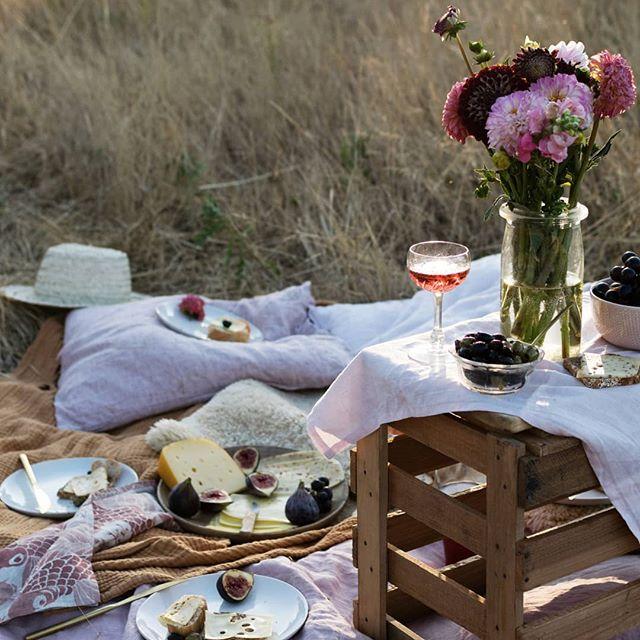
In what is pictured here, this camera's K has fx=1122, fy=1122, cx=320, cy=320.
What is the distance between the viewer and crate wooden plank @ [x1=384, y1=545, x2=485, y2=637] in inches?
94.0

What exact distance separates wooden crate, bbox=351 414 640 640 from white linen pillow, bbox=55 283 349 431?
1486 mm

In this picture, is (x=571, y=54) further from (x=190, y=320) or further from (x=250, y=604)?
(x=190, y=320)

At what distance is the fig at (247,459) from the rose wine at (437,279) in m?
1.29

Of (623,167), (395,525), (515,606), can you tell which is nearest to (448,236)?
(623,167)

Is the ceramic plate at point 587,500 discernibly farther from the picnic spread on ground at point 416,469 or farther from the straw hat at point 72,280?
the straw hat at point 72,280

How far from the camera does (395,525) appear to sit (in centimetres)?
271

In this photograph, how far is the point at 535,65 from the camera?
2281 mm

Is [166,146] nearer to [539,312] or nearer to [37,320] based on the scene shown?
[37,320]

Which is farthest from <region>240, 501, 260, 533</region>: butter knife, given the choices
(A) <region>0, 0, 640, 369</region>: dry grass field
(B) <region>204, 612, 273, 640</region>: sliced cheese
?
(A) <region>0, 0, 640, 369</region>: dry grass field

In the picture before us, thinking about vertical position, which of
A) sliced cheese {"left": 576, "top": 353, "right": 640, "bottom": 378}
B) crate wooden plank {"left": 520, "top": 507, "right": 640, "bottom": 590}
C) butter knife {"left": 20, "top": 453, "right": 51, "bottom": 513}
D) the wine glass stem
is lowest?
butter knife {"left": 20, "top": 453, "right": 51, "bottom": 513}

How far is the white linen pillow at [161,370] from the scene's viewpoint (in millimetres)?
4176

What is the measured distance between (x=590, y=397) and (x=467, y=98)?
2.20 feet

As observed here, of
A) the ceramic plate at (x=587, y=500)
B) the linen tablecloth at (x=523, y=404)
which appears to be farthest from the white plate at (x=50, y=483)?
the ceramic plate at (x=587, y=500)

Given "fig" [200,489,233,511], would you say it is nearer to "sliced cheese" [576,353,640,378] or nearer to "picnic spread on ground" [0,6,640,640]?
"picnic spread on ground" [0,6,640,640]
